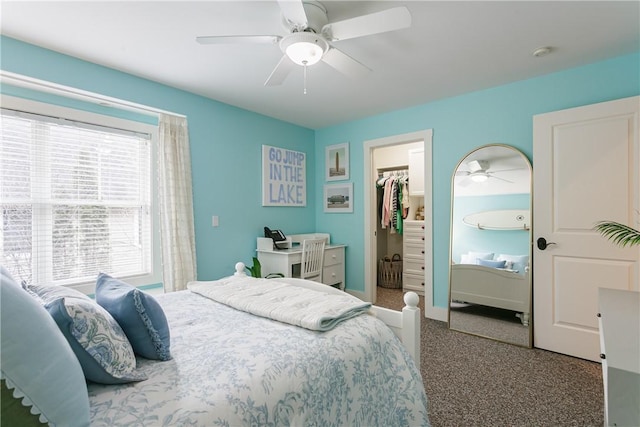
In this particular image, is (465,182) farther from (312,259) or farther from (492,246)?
(312,259)

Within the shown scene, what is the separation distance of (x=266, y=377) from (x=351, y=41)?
218 cm

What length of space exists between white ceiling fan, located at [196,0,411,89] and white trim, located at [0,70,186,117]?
1383 millimetres

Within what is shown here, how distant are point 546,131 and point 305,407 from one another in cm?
292

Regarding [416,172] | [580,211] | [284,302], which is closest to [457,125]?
[416,172]

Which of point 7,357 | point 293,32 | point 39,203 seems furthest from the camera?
point 39,203

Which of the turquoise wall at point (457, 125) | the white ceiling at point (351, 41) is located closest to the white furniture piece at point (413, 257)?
the turquoise wall at point (457, 125)

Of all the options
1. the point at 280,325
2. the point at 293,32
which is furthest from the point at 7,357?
the point at 293,32

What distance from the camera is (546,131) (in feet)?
8.61

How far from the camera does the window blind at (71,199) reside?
87.6 inches

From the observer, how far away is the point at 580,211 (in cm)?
247

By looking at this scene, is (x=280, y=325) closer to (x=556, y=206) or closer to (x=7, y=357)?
(x=7, y=357)

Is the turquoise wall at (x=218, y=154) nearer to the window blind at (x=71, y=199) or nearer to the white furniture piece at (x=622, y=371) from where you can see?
the window blind at (x=71, y=199)

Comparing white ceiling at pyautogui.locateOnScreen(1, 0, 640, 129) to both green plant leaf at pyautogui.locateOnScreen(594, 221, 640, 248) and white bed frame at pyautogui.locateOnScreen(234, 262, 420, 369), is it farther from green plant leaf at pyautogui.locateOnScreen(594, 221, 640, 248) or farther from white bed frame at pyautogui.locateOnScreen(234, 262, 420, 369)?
white bed frame at pyautogui.locateOnScreen(234, 262, 420, 369)

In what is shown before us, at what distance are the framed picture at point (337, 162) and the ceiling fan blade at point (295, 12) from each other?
2480 millimetres
